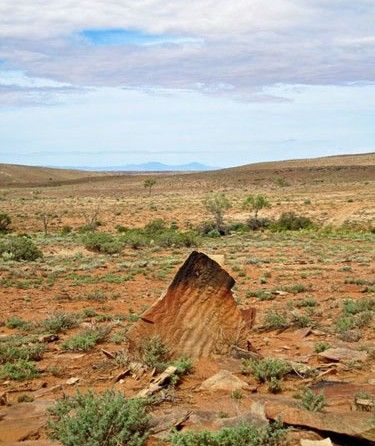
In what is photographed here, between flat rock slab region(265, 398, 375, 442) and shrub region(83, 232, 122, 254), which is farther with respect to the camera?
shrub region(83, 232, 122, 254)

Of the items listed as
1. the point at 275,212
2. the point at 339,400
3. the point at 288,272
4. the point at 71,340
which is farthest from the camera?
the point at 275,212

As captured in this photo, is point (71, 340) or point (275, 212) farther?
point (275, 212)

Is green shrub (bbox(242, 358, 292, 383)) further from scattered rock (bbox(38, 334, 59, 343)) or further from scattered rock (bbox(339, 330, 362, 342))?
scattered rock (bbox(38, 334, 59, 343))

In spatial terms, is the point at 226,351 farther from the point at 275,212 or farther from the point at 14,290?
the point at 275,212

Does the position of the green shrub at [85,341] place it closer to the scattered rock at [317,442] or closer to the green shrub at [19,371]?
the green shrub at [19,371]

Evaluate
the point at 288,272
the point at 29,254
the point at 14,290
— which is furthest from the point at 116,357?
the point at 29,254

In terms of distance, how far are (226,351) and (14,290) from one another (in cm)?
1024

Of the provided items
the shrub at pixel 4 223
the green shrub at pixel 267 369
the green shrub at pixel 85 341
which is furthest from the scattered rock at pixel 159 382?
the shrub at pixel 4 223

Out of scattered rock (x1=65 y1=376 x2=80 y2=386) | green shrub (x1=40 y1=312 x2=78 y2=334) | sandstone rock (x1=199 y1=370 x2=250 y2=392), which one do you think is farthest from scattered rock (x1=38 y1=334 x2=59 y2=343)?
sandstone rock (x1=199 y1=370 x2=250 y2=392)

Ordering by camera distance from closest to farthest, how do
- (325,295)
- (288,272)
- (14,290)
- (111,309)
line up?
(111,309) < (325,295) < (14,290) < (288,272)

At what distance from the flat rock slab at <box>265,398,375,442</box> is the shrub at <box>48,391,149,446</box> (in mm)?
1298

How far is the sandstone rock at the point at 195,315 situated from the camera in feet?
30.6

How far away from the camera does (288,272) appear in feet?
69.4

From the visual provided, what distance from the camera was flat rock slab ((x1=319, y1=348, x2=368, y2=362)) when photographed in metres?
9.51
